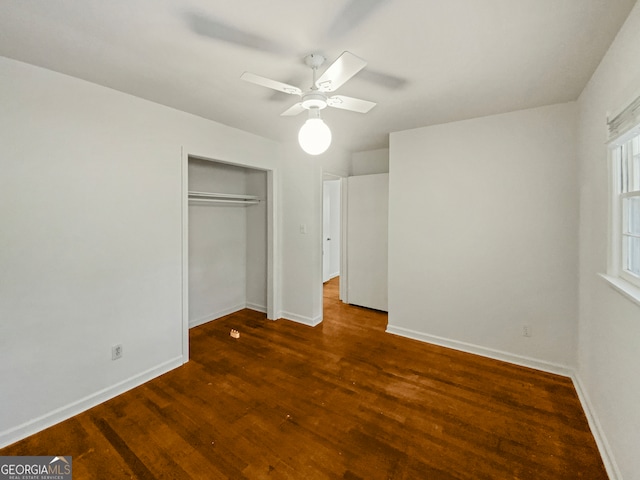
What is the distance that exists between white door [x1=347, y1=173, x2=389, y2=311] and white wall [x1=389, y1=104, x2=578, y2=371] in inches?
30.0

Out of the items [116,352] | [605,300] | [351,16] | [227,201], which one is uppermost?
[351,16]

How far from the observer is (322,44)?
166cm

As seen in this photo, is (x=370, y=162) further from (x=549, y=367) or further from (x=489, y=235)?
(x=549, y=367)

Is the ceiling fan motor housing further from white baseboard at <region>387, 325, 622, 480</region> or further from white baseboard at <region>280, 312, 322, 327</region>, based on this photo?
white baseboard at <region>280, 312, 322, 327</region>

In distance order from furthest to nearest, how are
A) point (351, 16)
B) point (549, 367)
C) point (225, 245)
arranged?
point (225, 245) < point (549, 367) < point (351, 16)

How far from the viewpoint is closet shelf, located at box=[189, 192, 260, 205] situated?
3494mm

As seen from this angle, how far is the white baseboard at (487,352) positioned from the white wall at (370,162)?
229 cm

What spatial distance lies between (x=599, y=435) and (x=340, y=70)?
2.66m

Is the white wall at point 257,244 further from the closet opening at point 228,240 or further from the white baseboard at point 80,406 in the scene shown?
the white baseboard at point 80,406

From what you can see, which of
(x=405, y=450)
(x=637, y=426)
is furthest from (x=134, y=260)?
(x=637, y=426)

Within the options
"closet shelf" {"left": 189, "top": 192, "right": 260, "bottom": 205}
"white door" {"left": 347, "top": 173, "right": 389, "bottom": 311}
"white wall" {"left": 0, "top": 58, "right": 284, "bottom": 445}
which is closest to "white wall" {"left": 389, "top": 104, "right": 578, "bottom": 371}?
"white door" {"left": 347, "top": 173, "right": 389, "bottom": 311}

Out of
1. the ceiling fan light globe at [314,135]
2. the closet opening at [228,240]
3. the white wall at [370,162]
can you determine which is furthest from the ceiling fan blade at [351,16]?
the white wall at [370,162]

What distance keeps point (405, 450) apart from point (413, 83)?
2.49 m

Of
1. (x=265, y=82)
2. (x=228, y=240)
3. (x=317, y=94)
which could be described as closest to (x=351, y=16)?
(x=317, y=94)
